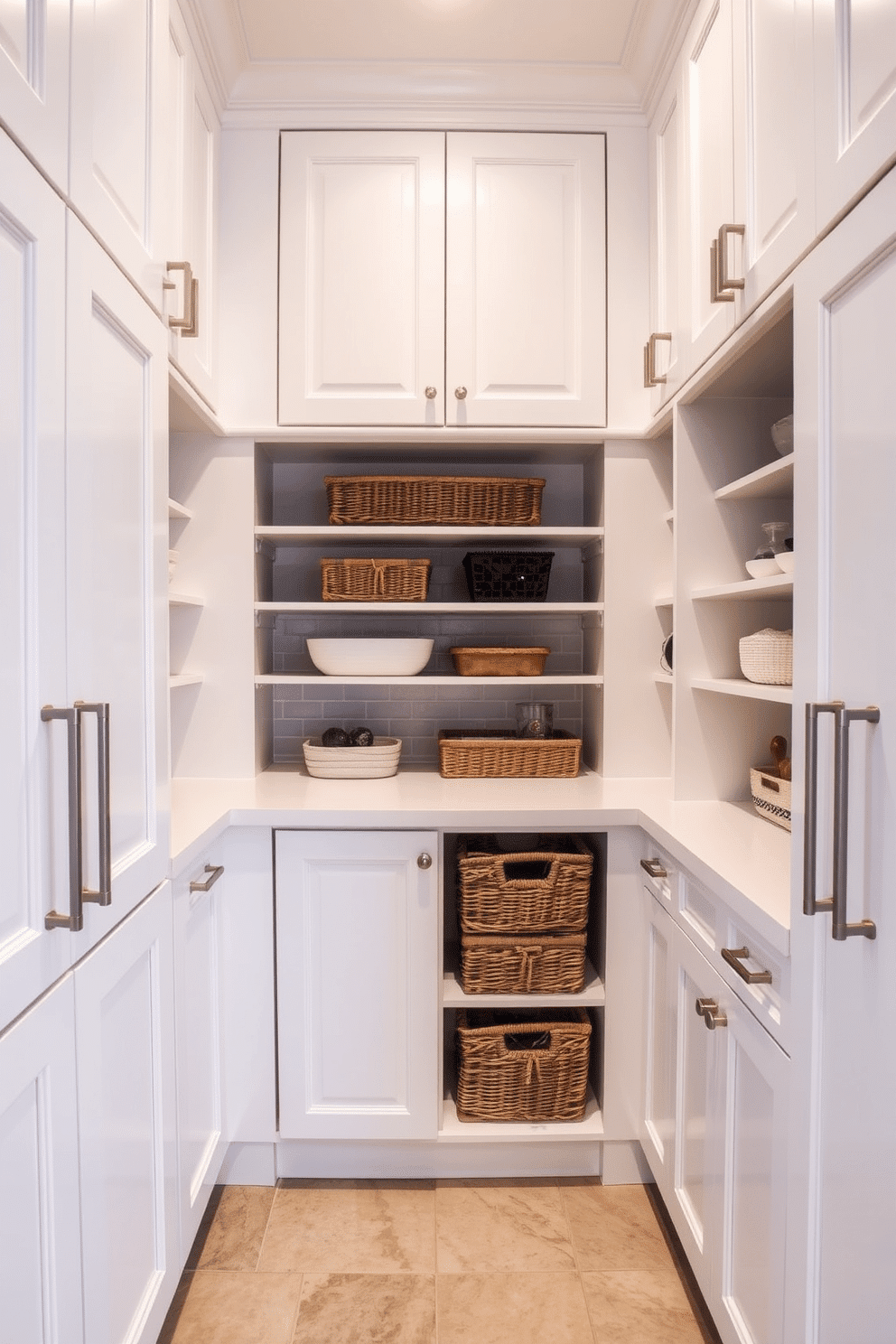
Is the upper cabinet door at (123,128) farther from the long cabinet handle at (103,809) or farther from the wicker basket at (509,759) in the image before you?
the wicker basket at (509,759)

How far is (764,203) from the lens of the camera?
145cm

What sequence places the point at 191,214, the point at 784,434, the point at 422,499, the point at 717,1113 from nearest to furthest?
the point at 717,1113, the point at 784,434, the point at 191,214, the point at 422,499

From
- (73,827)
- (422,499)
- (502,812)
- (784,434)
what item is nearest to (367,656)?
(422,499)

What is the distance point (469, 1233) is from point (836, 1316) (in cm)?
109

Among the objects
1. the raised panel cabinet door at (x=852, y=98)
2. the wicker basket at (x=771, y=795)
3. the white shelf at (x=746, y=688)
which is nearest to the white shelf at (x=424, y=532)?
the white shelf at (x=746, y=688)

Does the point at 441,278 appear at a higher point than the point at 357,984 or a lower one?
higher

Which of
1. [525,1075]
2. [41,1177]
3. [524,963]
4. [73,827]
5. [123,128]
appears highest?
[123,128]

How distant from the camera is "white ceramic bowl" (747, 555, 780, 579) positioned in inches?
69.4

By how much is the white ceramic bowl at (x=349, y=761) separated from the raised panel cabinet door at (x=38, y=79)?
5.17 ft

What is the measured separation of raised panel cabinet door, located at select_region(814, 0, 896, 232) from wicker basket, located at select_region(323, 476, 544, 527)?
125 centimetres

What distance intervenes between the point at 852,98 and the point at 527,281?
1280 mm

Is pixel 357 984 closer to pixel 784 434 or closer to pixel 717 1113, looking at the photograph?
pixel 717 1113

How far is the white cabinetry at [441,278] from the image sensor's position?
225 cm

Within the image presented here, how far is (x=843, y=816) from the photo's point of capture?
985 millimetres
